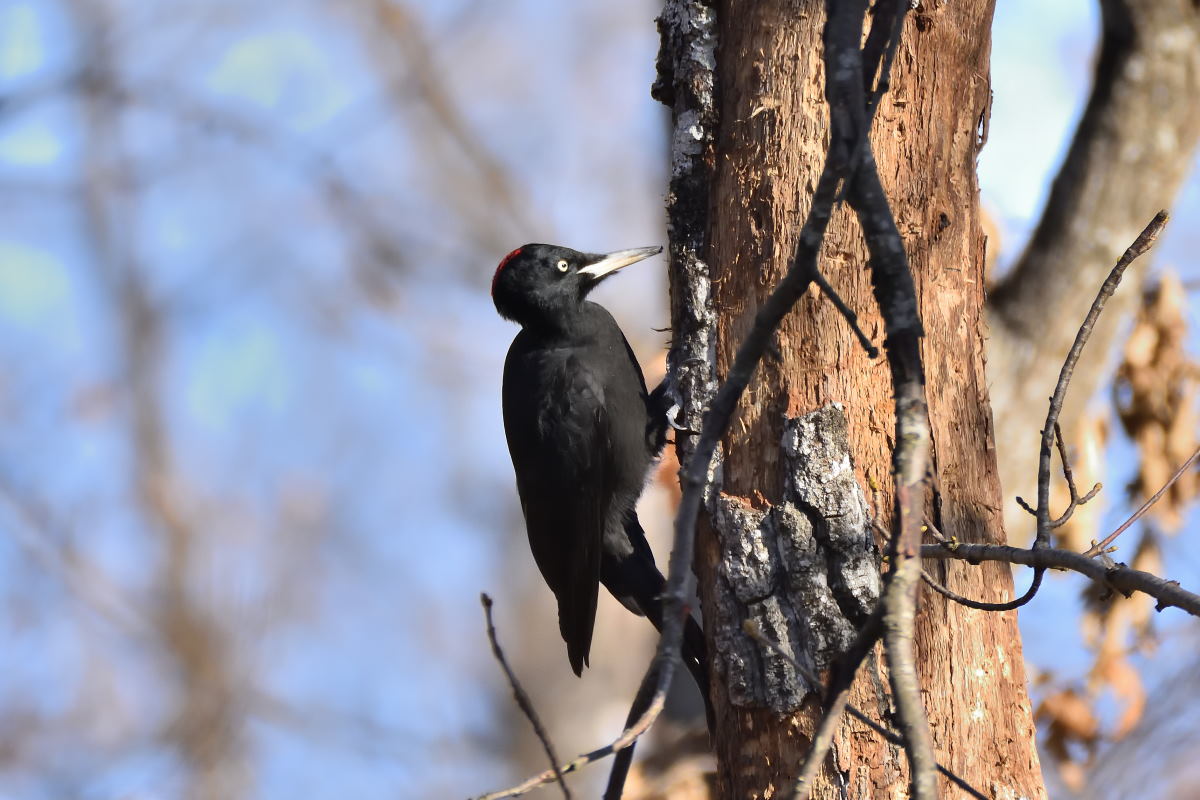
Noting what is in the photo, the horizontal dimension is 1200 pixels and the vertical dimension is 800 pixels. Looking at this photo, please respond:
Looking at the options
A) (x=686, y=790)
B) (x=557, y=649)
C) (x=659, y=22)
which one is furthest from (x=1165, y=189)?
(x=557, y=649)

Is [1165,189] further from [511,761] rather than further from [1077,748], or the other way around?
[511,761]

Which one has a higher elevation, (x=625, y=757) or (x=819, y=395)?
(x=819, y=395)

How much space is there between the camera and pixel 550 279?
423 cm

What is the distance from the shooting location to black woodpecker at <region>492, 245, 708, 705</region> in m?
3.88

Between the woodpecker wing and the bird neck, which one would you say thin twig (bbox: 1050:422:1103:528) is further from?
the bird neck

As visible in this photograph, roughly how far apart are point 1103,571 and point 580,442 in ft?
7.74

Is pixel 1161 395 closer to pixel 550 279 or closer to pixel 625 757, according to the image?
pixel 550 279

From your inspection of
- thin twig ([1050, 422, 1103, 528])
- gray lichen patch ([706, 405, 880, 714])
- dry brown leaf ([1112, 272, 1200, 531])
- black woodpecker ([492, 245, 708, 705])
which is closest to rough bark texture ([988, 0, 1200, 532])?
dry brown leaf ([1112, 272, 1200, 531])

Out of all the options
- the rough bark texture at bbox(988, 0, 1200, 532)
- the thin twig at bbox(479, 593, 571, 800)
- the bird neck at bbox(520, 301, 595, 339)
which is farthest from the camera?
the rough bark texture at bbox(988, 0, 1200, 532)

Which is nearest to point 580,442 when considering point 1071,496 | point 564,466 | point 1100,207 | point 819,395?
point 564,466

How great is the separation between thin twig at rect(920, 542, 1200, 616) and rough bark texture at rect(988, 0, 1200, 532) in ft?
10.8

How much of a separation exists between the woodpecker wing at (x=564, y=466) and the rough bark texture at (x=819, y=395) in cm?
96

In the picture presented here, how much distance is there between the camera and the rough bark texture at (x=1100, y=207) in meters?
4.94

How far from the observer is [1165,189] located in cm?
500
